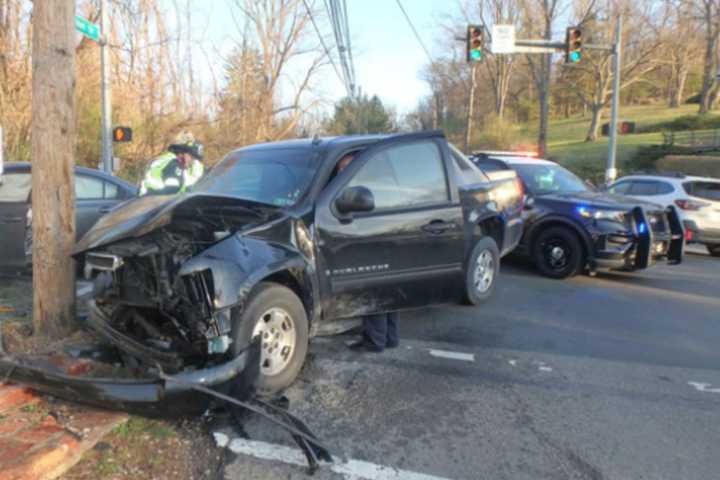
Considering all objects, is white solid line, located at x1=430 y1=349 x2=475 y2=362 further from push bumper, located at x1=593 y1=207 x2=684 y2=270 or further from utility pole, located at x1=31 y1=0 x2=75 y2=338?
push bumper, located at x1=593 y1=207 x2=684 y2=270

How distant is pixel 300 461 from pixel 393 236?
2123 millimetres

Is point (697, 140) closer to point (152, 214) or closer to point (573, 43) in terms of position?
point (573, 43)

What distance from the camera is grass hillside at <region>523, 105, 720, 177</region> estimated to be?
35.2 m

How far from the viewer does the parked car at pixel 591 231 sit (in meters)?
7.29

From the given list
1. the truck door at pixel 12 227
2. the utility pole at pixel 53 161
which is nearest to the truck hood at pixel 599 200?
the utility pole at pixel 53 161

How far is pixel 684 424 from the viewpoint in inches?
142

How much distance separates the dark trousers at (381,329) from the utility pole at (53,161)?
237 centimetres

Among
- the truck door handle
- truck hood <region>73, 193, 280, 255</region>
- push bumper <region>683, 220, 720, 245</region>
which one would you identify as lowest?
push bumper <region>683, 220, 720, 245</region>

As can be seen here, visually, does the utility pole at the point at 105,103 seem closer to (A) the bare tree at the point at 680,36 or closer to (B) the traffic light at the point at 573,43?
(B) the traffic light at the point at 573,43

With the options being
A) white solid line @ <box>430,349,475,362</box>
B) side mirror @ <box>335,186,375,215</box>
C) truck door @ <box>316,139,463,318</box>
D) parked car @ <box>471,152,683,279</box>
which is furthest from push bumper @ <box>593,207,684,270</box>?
side mirror @ <box>335,186,375,215</box>

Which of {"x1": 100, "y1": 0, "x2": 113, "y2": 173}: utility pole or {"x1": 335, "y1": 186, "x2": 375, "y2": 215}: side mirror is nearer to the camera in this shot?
{"x1": 335, "y1": 186, "x2": 375, "y2": 215}: side mirror

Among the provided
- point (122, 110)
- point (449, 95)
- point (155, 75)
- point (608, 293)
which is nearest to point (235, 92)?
point (155, 75)

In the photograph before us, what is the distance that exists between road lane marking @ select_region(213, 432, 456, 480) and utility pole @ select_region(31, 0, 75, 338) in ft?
5.80

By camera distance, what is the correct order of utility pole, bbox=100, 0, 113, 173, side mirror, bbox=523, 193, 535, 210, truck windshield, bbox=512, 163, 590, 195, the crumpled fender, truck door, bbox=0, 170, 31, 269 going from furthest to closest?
1. utility pole, bbox=100, 0, 113, 173
2. truck windshield, bbox=512, 163, 590, 195
3. side mirror, bbox=523, 193, 535, 210
4. truck door, bbox=0, 170, 31, 269
5. the crumpled fender
